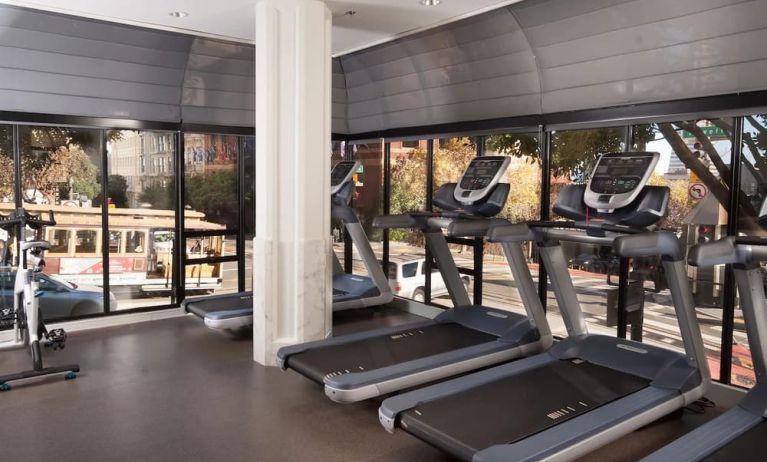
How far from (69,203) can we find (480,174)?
13.4 ft

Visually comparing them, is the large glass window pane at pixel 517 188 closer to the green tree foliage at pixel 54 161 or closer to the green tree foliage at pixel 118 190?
the green tree foliage at pixel 118 190

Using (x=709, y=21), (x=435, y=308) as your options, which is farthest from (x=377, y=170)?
(x=709, y=21)

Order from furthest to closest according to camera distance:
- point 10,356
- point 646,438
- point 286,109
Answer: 1. point 10,356
2. point 286,109
3. point 646,438

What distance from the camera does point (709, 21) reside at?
375 centimetres

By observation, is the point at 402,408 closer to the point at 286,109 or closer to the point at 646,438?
the point at 646,438

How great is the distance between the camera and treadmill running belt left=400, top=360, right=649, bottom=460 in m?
2.93

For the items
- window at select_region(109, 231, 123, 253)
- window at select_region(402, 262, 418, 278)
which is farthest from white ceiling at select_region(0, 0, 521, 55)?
window at select_region(402, 262, 418, 278)

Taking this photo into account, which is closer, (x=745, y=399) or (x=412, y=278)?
(x=745, y=399)

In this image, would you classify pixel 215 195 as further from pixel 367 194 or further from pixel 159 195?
pixel 367 194

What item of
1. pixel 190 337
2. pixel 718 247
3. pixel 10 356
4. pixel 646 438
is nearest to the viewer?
pixel 718 247

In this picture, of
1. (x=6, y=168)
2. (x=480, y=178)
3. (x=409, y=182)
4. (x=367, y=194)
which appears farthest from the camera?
(x=367, y=194)

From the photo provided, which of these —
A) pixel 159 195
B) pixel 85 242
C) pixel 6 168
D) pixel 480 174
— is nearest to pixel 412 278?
pixel 480 174

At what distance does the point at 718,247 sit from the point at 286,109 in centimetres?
308

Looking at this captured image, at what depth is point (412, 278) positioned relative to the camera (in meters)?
7.02
